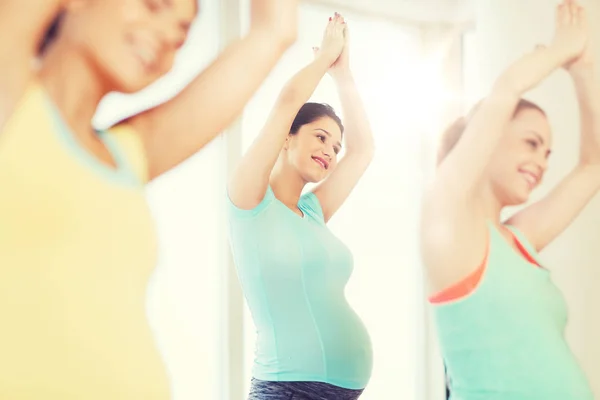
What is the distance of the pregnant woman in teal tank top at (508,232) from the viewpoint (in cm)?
125

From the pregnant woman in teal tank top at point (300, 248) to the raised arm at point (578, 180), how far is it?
429 mm

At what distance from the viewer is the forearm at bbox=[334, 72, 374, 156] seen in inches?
52.3

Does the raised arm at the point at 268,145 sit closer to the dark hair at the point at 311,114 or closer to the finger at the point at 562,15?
the dark hair at the point at 311,114

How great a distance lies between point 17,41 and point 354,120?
0.67m

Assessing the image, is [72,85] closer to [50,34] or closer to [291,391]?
[50,34]

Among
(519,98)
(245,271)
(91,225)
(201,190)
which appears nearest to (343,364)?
(245,271)

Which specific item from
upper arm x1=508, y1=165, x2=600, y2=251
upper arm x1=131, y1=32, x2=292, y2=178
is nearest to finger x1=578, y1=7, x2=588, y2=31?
upper arm x1=508, y1=165, x2=600, y2=251

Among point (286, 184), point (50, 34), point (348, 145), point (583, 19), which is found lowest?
point (286, 184)

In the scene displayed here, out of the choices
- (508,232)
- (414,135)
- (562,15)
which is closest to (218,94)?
(414,135)

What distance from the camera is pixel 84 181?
107 centimetres

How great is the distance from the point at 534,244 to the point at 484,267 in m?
0.18

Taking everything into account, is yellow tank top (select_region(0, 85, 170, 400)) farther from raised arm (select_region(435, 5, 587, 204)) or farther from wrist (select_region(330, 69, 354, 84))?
raised arm (select_region(435, 5, 587, 204))

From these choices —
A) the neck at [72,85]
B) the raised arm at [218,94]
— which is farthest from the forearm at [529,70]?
the neck at [72,85]

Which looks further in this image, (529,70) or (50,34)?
(529,70)
